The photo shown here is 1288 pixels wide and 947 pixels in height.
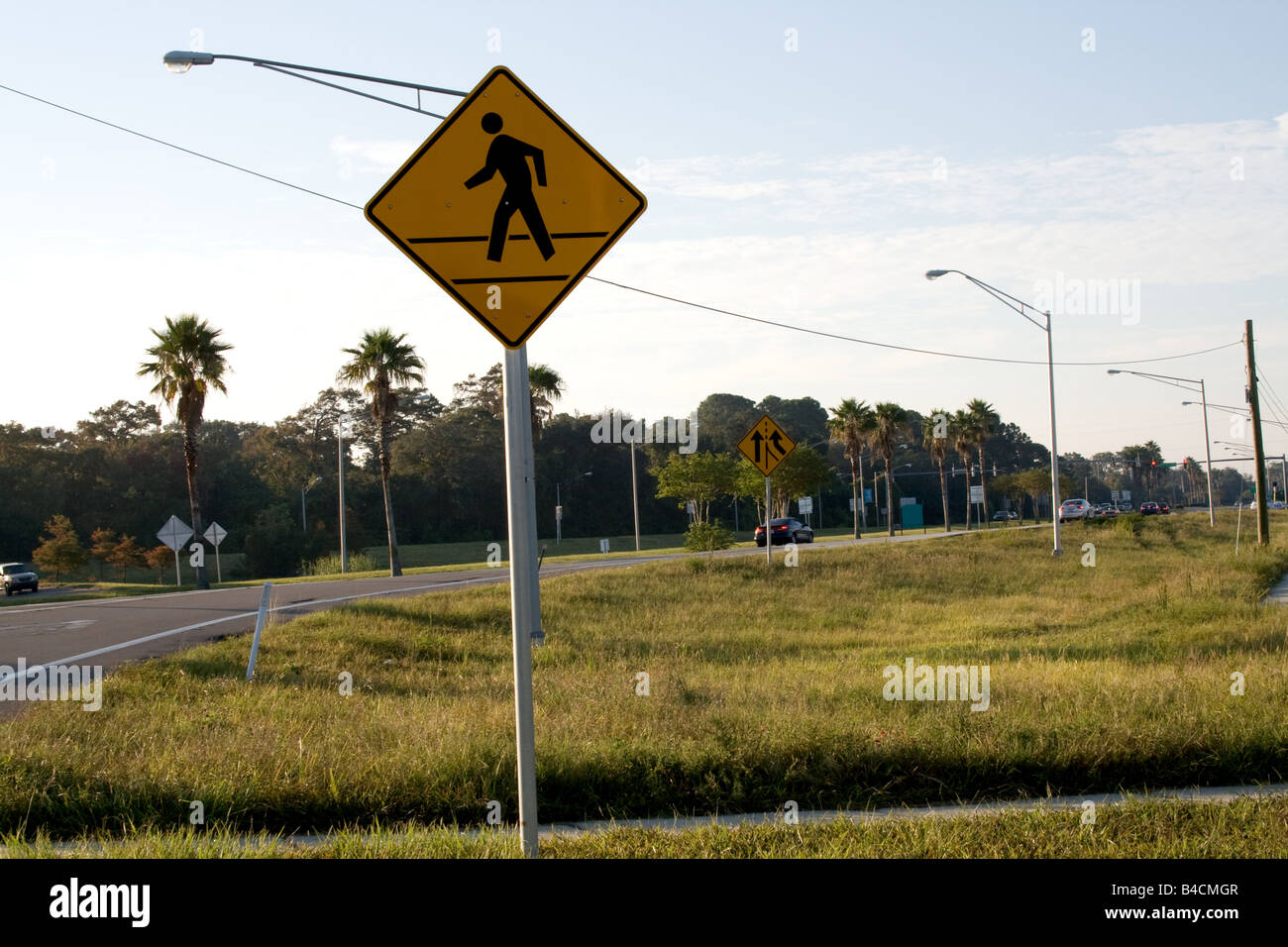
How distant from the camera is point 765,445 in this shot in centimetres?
2391

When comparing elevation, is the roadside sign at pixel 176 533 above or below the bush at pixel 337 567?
above

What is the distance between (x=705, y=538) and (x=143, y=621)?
75.7 ft

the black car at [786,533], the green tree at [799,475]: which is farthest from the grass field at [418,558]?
the black car at [786,533]

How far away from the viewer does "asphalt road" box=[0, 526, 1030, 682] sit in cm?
1589

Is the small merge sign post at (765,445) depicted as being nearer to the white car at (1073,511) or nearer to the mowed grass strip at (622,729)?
the mowed grass strip at (622,729)

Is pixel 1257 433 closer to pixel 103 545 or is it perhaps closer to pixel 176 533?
pixel 176 533

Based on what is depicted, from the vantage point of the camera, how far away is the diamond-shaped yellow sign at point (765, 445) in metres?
23.9

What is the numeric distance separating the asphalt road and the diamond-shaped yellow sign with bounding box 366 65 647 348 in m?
11.2

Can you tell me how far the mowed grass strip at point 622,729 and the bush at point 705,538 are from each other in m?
22.4

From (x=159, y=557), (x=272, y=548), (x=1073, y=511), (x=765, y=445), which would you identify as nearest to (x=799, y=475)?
(x=1073, y=511)

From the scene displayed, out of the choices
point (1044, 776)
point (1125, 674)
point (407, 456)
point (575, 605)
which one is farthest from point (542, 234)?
point (407, 456)

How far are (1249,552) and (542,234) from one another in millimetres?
40007
